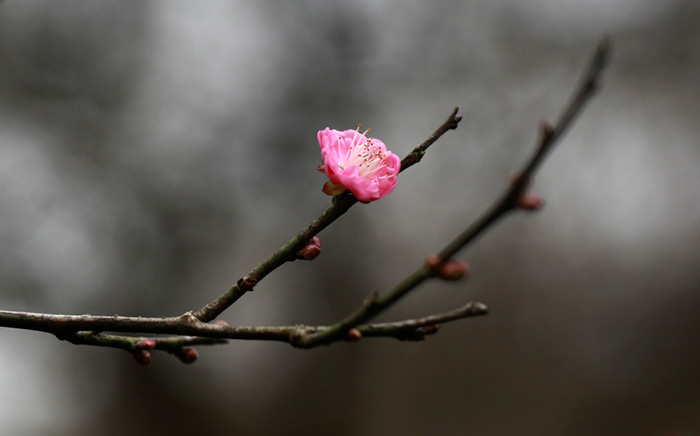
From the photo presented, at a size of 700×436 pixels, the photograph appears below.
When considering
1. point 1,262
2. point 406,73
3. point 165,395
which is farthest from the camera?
point 406,73

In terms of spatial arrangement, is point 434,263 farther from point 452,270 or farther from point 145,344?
point 145,344

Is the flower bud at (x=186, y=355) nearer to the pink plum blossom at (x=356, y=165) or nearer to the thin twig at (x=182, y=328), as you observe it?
the thin twig at (x=182, y=328)

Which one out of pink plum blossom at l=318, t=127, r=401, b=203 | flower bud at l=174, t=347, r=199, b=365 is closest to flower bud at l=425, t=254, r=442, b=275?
pink plum blossom at l=318, t=127, r=401, b=203

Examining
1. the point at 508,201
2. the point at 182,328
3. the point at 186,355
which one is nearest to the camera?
the point at 508,201

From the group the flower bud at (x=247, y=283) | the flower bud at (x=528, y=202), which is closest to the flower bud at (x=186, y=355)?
the flower bud at (x=247, y=283)

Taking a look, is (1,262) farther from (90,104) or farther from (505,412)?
(505,412)

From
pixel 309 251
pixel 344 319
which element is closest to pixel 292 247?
pixel 309 251

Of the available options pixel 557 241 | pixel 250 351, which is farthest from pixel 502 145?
pixel 250 351
